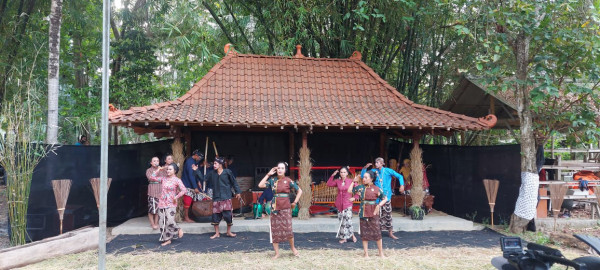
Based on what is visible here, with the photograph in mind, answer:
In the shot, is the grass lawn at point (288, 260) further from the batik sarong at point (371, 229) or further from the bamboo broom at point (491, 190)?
the bamboo broom at point (491, 190)

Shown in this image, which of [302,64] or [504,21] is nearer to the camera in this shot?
[504,21]

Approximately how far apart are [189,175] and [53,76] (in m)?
3.53

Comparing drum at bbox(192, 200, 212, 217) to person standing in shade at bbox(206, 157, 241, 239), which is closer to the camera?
person standing in shade at bbox(206, 157, 241, 239)

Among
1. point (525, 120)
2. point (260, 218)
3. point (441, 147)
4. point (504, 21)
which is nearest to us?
point (504, 21)

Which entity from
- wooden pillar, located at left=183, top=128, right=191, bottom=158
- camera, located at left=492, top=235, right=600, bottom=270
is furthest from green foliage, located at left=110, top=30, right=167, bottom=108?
camera, located at left=492, top=235, right=600, bottom=270

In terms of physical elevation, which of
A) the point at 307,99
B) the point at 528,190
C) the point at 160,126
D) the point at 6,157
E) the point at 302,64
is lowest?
the point at 528,190

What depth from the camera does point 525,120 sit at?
791 cm

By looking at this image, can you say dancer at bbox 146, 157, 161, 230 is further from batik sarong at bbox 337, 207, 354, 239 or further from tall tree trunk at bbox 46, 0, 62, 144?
batik sarong at bbox 337, 207, 354, 239

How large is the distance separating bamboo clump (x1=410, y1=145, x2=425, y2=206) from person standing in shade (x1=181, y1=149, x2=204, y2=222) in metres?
4.74

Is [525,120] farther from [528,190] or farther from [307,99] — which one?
[307,99]

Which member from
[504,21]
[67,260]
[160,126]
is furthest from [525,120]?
[67,260]

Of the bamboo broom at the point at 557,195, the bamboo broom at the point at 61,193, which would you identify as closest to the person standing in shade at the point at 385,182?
the bamboo broom at the point at 557,195

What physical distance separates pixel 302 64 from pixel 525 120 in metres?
5.43

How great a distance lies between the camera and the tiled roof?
7.92 m
